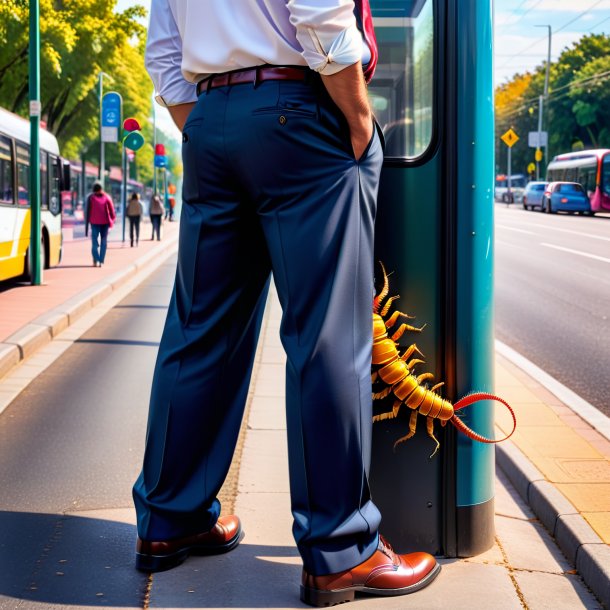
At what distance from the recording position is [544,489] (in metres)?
3.92

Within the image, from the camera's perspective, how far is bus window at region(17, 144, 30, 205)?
48.9ft

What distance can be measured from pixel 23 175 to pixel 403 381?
519 inches

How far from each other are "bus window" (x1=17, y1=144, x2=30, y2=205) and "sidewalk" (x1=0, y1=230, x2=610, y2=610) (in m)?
9.37

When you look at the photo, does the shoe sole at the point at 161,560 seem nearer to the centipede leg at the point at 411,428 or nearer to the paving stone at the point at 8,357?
the centipede leg at the point at 411,428

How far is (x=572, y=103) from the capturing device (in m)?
81.8

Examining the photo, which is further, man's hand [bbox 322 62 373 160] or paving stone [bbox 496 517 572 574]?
paving stone [bbox 496 517 572 574]

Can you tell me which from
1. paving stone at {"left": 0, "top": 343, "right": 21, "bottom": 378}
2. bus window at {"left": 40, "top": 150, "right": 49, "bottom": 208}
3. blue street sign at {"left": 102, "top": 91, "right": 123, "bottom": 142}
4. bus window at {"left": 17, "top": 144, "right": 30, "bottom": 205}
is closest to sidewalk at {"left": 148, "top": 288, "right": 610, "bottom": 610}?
paving stone at {"left": 0, "top": 343, "right": 21, "bottom": 378}

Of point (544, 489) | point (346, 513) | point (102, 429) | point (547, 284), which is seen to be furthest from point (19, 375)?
point (547, 284)

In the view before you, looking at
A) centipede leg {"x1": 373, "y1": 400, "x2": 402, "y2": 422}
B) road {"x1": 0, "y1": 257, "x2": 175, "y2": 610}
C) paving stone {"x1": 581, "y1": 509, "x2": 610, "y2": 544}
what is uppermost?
centipede leg {"x1": 373, "y1": 400, "x2": 402, "y2": 422}

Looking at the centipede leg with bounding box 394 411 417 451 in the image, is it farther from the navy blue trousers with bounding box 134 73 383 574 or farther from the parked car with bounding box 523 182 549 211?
the parked car with bounding box 523 182 549 211

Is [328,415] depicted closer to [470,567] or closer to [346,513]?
[346,513]

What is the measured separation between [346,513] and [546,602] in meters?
0.68

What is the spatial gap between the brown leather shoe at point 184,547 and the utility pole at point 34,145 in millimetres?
11466

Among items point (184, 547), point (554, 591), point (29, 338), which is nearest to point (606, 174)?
point (29, 338)
